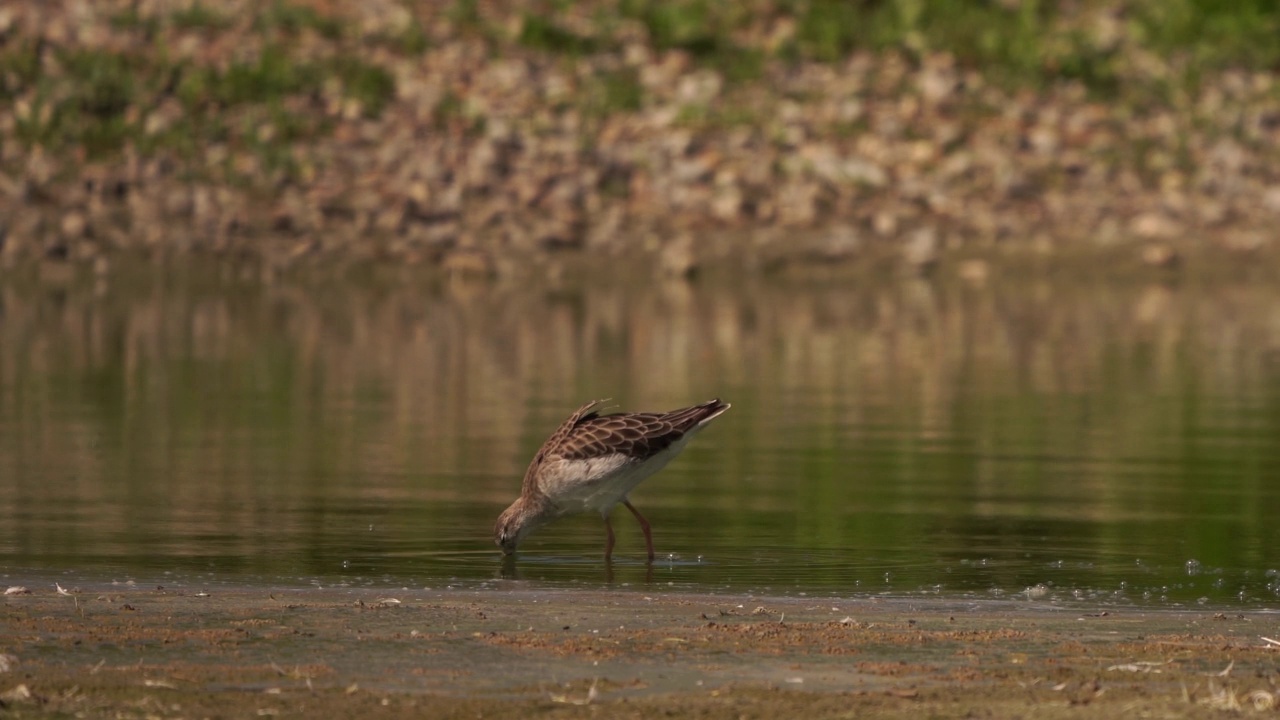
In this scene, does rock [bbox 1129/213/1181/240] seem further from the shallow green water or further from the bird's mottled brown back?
the bird's mottled brown back

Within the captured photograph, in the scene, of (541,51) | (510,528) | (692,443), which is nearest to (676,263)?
(541,51)

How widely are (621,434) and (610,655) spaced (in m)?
3.33

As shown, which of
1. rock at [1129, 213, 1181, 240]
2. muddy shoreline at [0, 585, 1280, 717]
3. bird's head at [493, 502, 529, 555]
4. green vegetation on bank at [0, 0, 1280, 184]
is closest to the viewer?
muddy shoreline at [0, 585, 1280, 717]

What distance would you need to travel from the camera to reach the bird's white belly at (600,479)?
1088cm

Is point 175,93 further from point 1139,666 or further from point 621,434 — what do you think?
point 1139,666

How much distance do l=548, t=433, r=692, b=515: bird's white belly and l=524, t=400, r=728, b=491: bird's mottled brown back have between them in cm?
4

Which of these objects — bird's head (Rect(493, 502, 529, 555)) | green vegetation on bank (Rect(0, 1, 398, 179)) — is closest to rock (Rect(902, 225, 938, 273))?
Answer: green vegetation on bank (Rect(0, 1, 398, 179))

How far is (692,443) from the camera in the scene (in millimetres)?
15914

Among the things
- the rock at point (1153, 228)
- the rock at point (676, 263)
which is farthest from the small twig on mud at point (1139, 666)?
the rock at point (1153, 228)

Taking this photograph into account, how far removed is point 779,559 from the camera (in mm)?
10562

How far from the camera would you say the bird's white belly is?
10875mm

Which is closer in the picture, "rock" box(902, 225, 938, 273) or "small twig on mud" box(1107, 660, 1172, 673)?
"small twig on mud" box(1107, 660, 1172, 673)

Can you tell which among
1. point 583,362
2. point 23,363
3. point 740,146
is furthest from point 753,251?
point 23,363

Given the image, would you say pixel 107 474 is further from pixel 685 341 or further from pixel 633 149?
pixel 633 149
